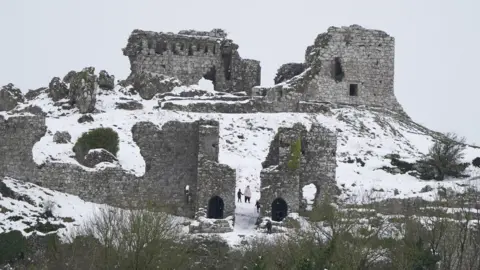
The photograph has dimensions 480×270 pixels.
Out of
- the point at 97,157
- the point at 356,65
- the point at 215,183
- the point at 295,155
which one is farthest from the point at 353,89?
the point at 97,157

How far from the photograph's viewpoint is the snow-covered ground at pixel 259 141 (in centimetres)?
5612

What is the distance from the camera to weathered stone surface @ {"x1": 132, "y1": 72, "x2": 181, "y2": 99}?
69562 mm

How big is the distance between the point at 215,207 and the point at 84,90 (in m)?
17.5

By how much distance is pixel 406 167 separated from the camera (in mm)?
60531

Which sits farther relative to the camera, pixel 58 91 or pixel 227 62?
pixel 227 62

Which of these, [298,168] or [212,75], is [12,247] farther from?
[212,75]

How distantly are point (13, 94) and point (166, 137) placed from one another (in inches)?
798

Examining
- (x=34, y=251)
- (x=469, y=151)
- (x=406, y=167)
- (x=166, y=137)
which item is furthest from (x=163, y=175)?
(x=469, y=151)

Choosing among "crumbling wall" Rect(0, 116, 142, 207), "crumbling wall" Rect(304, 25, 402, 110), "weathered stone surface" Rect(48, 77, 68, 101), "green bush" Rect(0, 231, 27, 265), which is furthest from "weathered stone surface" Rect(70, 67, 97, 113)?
"green bush" Rect(0, 231, 27, 265)

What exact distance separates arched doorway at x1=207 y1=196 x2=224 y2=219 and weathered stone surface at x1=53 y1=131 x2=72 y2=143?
1133 centimetres

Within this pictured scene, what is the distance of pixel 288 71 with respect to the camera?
78.4 m

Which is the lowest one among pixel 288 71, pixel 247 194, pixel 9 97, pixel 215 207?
pixel 215 207

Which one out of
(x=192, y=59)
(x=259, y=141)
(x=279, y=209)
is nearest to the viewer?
(x=279, y=209)

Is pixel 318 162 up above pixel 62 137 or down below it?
below
